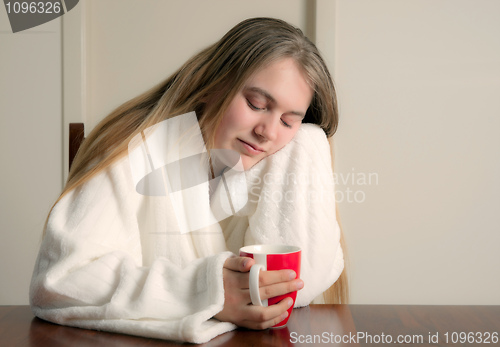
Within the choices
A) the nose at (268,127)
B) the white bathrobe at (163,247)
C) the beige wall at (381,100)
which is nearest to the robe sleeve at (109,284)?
the white bathrobe at (163,247)

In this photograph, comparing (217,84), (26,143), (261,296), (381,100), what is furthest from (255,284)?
(26,143)

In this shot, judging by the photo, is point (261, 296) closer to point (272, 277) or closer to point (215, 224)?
point (272, 277)

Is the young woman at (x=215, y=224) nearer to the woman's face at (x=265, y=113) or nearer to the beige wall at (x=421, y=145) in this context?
the woman's face at (x=265, y=113)

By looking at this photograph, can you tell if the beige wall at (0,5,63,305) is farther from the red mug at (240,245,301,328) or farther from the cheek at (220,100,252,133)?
the red mug at (240,245,301,328)

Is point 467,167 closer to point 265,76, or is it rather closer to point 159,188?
point 265,76

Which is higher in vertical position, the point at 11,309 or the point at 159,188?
the point at 159,188

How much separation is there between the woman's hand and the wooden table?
14mm

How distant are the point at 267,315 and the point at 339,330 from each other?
8 cm

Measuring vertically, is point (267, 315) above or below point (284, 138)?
below

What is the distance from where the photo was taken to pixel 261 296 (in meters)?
0.54

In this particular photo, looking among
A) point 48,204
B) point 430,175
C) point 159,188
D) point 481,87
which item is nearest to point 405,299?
point 430,175

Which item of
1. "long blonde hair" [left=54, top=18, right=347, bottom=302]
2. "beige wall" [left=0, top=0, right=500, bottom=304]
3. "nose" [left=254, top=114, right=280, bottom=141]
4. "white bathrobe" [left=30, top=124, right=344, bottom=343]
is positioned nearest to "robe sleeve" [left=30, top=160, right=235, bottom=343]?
"white bathrobe" [left=30, top=124, right=344, bottom=343]

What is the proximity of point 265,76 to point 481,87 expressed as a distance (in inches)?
37.2

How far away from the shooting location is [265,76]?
33.7 inches
